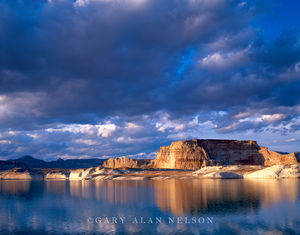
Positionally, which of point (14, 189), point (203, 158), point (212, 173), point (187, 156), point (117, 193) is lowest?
point (14, 189)

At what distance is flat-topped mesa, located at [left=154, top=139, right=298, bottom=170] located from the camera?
182 meters

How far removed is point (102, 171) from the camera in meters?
175

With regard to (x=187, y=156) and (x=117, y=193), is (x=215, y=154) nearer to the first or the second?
(x=187, y=156)

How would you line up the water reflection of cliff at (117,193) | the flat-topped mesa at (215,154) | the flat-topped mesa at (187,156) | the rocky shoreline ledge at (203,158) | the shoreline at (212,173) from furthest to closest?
the flat-topped mesa at (215,154) < the flat-topped mesa at (187,156) < the rocky shoreline ledge at (203,158) < the shoreline at (212,173) < the water reflection of cliff at (117,193)

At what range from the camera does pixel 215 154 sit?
194000 mm

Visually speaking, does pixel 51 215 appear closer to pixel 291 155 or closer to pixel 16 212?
pixel 16 212

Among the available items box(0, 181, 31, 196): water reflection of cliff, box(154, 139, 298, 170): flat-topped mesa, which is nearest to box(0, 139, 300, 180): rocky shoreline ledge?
box(154, 139, 298, 170): flat-topped mesa

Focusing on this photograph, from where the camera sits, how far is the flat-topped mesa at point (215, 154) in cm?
18250

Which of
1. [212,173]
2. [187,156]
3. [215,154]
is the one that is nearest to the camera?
[212,173]

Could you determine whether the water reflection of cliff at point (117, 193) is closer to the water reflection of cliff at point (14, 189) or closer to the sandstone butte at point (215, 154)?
the water reflection of cliff at point (14, 189)

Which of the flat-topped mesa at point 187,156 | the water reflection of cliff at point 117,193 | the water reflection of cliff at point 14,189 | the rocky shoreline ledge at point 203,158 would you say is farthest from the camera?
the flat-topped mesa at point 187,156

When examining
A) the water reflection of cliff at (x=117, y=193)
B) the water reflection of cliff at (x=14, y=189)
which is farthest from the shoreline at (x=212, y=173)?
the water reflection of cliff at (x=117, y=193)

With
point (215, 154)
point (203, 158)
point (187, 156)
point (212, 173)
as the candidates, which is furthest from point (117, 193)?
point (215, 154)

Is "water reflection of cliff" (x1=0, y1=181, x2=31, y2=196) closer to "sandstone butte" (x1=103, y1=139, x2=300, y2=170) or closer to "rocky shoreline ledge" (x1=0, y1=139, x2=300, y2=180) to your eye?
"rocky shoreline ledge" (x1=0, y1=139, x2=300, y2=180)
